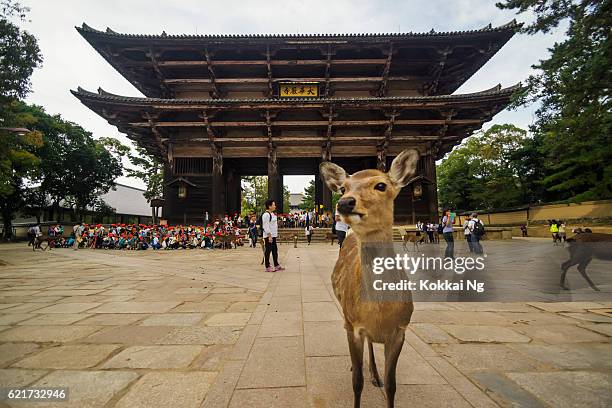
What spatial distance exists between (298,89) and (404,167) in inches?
626

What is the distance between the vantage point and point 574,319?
3309 mm

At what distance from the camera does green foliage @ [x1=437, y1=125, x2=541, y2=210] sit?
2512 cm

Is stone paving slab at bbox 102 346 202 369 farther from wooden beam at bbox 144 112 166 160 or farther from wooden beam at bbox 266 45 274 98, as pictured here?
wooden beam at bbox 266 45 274 98

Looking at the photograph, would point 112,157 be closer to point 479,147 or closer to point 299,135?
point 299,135

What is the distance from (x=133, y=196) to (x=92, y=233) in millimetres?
30550

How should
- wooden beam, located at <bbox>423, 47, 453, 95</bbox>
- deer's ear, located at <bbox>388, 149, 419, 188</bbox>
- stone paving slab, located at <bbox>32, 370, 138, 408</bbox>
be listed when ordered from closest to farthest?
deer's ear, located at <bbox>388, 149, 419, 188</bbox>, stone paving slab, located at <bbox>32, 370, 138, 408</bbox>, wooden beam, located at <bbox>423, 47, 453, 95</bbox>

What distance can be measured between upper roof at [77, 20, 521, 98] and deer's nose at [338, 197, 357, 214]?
620 inches

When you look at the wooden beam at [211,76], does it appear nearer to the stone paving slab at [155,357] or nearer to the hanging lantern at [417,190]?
the hanging lantern at [417,190]

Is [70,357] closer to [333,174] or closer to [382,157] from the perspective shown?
[333,174]

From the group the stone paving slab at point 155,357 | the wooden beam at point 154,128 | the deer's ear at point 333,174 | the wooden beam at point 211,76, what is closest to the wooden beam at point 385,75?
the wooden beam at point 211,76

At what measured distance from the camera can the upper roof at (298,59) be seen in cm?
1472

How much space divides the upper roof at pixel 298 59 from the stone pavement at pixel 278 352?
1433 centimetres

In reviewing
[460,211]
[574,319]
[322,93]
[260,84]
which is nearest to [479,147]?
[460,211]

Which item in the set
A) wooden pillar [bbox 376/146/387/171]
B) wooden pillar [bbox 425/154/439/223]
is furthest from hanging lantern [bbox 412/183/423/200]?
wooden pillar [bbox 376/146/387/171]
